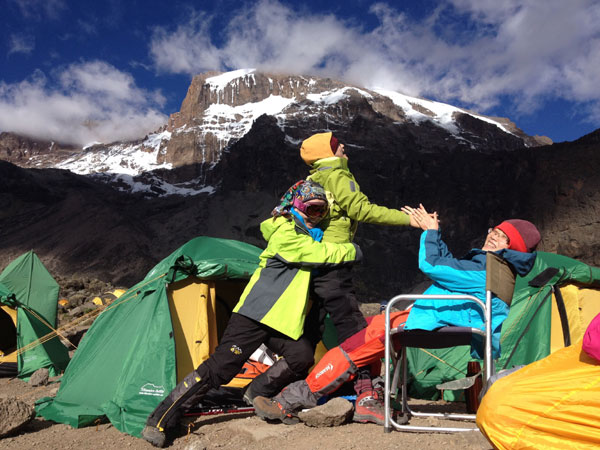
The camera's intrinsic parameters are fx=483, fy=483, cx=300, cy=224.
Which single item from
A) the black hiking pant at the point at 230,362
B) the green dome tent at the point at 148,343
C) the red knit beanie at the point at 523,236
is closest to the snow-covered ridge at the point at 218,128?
the green dome tent at the point at 148,343

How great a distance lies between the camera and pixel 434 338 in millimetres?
3619

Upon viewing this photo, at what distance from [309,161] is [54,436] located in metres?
3.53

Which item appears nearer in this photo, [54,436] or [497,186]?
[54,436]

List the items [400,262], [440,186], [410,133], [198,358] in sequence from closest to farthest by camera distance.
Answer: [198,358] < [400,262] < [440,186] < [410,133]

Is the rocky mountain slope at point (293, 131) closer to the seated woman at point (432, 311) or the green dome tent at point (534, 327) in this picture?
the green dome tent at point (534, 327)

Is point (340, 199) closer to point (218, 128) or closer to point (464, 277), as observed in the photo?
point (464, 277)

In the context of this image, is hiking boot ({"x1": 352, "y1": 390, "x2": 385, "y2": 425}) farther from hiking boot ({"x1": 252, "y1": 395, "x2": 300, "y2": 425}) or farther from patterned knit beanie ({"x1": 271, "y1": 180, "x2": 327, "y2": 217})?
patterned knit beanie ({"x1": 271, "y1": 180, "x2": 327, "y2": 217})

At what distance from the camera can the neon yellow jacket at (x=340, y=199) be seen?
4512mm

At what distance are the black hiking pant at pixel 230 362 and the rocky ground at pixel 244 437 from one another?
0.96ft

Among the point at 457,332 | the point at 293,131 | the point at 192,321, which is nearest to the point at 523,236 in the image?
the point at 457,332

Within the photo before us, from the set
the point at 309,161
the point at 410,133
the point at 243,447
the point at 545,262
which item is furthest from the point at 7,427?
the point at 410,133

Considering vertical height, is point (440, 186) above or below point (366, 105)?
below

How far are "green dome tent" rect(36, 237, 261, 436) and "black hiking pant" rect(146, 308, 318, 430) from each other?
637 millimetres

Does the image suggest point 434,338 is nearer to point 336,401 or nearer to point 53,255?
point 336,401
